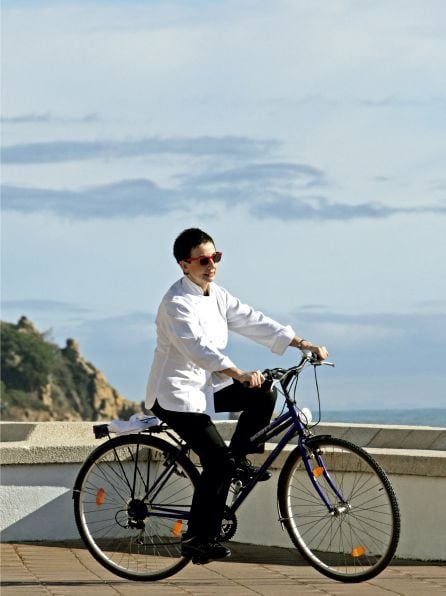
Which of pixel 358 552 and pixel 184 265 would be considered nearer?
pixel 358 552

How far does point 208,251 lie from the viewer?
7.66 m

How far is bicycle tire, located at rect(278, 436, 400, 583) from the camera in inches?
293

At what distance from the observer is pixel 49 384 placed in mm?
132500

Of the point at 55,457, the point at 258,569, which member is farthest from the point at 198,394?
the point at 55,457

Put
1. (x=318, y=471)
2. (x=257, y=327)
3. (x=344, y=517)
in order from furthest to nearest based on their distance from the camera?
1. (x=344, y=517)
2. (x=257, y=327)
3. (x=318, y=471)

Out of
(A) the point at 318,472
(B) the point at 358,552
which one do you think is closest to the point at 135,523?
(A) the point at 318,472

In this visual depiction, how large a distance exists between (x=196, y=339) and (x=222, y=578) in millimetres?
1427

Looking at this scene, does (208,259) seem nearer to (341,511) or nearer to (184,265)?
(184,265)

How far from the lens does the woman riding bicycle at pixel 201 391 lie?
7.53m

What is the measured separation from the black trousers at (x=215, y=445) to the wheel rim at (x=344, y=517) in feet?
1.12

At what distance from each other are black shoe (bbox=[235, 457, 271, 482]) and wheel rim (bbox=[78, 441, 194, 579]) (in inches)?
12.2

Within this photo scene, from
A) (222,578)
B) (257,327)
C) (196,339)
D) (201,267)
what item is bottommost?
(222,578)

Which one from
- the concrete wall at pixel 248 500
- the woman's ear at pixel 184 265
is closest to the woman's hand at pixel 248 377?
the woman's ear at pixel 184 265

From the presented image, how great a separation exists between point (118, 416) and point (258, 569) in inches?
4743
